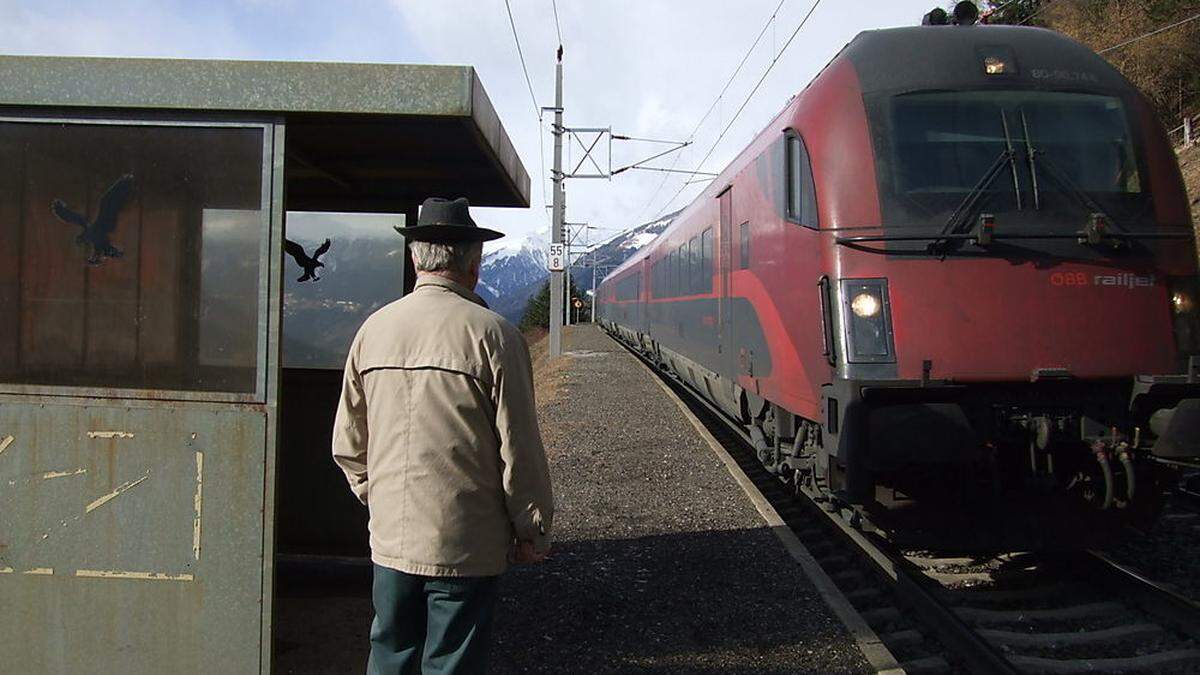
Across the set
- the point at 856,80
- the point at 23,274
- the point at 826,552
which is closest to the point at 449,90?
the point at 23,274

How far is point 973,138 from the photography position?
548 centimetres

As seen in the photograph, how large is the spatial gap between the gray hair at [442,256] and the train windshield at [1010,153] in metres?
3.20

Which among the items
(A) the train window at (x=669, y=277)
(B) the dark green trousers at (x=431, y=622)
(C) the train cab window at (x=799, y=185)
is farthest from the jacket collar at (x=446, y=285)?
(A) the train window at (x=669, y=277)

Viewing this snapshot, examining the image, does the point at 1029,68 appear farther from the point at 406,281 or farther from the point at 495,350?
the point at 495,350

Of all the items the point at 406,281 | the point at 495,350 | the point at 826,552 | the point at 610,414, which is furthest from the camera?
the point at 610,414

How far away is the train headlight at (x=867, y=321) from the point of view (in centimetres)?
503

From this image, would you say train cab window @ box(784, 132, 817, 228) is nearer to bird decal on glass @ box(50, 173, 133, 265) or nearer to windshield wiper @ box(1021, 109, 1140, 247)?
windshield wiper @ box(1021, 109, 1140, 247)

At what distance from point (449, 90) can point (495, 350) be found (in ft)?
3.73

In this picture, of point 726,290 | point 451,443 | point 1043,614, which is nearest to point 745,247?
point 726,290

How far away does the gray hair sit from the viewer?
2.82 meters

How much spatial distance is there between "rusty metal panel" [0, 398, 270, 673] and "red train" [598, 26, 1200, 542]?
10.4 ft

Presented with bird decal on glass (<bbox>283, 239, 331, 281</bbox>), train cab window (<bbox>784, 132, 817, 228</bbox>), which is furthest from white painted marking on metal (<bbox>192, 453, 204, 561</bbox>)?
train cab window (<bbox>784, 132, 817, 228</bbox>)

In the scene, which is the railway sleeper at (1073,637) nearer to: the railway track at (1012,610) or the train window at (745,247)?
the railway track at (1012,610)

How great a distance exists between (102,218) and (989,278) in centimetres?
434
